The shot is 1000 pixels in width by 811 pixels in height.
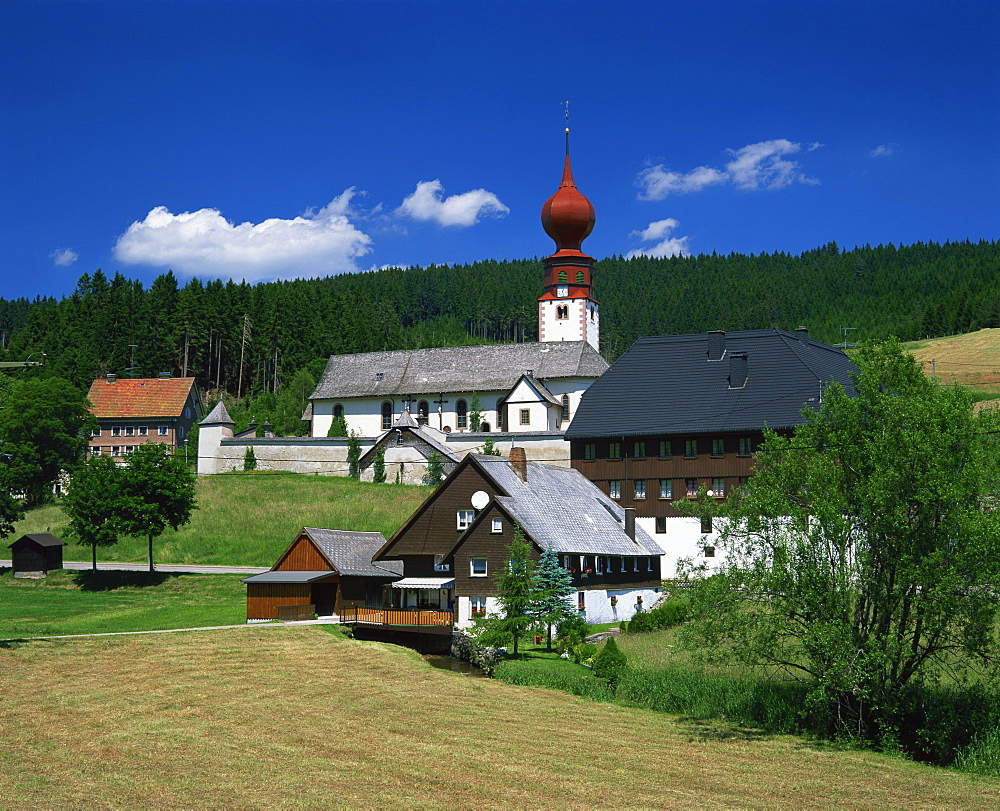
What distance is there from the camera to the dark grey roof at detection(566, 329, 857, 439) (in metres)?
51.4

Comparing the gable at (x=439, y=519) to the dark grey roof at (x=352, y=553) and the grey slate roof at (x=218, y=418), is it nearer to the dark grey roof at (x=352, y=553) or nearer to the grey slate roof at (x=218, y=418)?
the dark grey roof at (x=352, y=553)

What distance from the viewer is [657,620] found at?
1518 inches

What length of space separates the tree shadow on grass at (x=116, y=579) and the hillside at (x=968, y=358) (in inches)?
2794

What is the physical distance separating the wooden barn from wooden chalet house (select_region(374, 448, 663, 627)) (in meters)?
1.01

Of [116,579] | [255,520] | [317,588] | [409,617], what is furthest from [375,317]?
[409,617]

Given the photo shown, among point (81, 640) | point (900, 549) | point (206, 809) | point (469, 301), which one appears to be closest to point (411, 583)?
point (81, 640)

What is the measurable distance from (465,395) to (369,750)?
6633 centimetres

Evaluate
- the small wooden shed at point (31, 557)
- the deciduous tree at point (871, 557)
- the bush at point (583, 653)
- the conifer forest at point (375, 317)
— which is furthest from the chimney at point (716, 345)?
the conifer forest at point (375, 317)

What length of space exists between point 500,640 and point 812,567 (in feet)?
40.6

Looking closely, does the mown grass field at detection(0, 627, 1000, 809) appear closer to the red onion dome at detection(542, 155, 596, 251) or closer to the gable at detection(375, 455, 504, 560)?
the gable at detection(375, 455, 504, 560)

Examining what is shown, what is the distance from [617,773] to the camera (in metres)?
19.8

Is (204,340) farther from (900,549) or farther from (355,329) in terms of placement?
(900,549)

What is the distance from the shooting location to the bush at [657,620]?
38.2 metres

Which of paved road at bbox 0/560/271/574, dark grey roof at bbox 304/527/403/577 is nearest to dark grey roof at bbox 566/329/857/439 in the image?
dark grey roof at bbox 304/527/403/577
